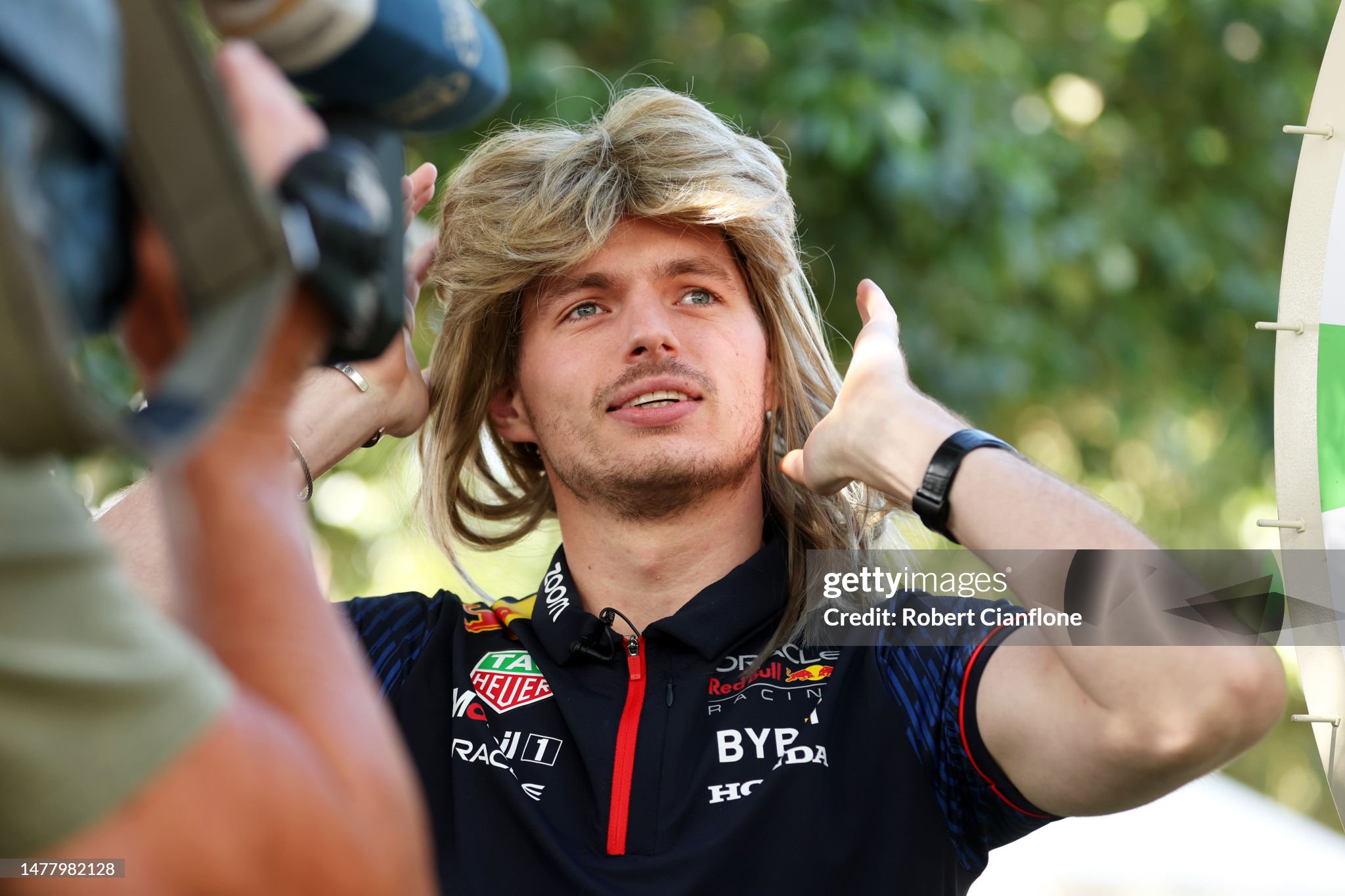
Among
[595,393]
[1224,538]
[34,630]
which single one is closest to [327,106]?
[34,630]

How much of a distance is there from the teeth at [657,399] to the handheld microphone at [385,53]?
1128 millimetres

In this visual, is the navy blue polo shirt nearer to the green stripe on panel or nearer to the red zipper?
the red zipper

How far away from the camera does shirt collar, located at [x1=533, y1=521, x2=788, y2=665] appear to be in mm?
2152

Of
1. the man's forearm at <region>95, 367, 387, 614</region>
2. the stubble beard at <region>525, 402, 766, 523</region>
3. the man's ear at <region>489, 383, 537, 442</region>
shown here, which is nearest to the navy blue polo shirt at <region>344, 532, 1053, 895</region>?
the stubble beard at <region>525, 402, 766, 523</region>

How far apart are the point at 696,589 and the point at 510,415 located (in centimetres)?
63

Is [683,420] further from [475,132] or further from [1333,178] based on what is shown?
[475,132]

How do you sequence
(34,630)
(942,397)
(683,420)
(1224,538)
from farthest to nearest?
(1224,538)
(942,397)
(683,420)
(34,630)

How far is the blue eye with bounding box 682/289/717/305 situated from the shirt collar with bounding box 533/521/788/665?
474mm

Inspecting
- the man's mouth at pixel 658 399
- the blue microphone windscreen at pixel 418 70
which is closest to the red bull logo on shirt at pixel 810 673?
the man's mouth at pixel 658 399

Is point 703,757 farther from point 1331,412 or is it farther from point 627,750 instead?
point 1331,412

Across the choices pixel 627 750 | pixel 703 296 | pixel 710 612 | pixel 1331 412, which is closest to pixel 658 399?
pixel 703 296

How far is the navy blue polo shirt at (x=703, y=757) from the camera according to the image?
1913 millimetres

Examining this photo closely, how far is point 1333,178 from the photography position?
73.1 inches

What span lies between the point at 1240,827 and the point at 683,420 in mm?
2764
